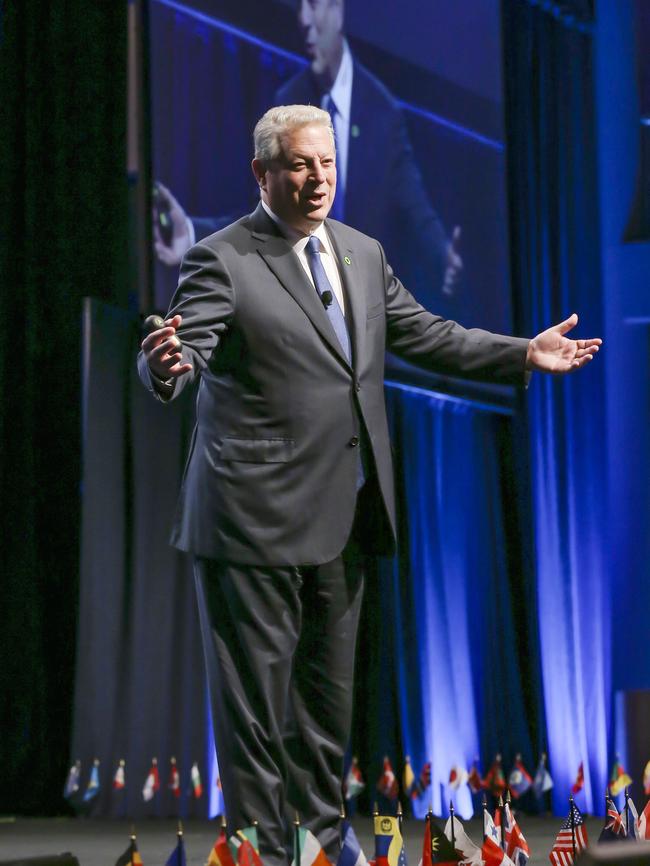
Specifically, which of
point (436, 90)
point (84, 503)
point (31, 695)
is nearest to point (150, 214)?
point (84, 503)

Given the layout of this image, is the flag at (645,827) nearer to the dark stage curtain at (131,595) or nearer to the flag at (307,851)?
the flag at (307,851)

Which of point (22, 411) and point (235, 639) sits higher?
point (22, 411)

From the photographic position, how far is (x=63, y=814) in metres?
4.88

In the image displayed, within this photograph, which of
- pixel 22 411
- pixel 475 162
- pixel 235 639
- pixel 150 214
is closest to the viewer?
pixel 235 639

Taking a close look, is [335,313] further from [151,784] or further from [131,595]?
[151,784]

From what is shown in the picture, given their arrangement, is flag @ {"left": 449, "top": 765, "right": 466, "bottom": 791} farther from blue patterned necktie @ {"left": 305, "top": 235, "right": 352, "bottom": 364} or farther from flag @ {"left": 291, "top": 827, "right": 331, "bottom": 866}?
flag @ {"left": 291, "top": 827, "right": 331, "bottom": 866}

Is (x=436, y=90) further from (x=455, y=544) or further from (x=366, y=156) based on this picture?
(x=455, y=544)

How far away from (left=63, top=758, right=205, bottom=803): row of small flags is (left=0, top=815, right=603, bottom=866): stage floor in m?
0.09

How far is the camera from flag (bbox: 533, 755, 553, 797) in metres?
5.23

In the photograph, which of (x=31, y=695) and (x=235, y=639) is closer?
(x=235, y=639)

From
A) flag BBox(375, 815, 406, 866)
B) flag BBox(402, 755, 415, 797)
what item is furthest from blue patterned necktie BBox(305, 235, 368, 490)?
flag BBox(402, 755, 415, 797)

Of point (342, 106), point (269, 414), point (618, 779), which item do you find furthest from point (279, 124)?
point (342, 106)

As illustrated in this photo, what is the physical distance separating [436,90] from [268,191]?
326 centimetres

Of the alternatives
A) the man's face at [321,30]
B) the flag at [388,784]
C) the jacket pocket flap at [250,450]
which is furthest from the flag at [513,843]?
the man's face at [321,30]
